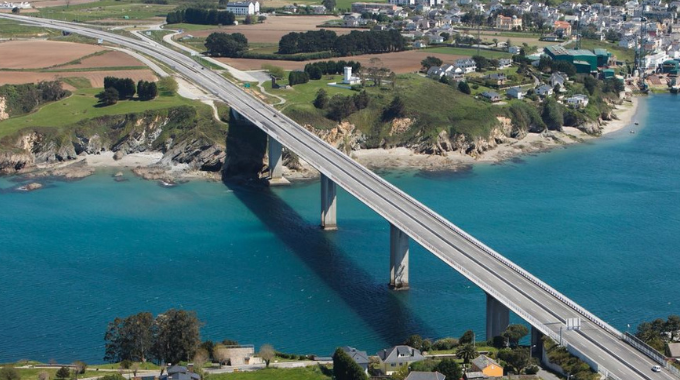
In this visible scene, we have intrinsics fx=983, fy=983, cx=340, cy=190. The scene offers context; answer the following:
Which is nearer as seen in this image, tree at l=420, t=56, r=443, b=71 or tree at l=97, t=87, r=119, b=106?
tree at l=97, t=87, r=119, b=106

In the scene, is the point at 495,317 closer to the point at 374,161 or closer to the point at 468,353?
the point at 468,353

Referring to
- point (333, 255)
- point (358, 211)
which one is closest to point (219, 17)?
point (358, 211)

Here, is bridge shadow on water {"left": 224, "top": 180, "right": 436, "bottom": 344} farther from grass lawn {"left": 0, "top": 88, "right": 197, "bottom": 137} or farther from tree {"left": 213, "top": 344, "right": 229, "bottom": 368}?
grass lawn {"left": 0, "top": 88, "right": 197, "bottom": 137}

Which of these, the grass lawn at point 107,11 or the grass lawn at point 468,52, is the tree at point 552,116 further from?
the grass lawn at point 107,11

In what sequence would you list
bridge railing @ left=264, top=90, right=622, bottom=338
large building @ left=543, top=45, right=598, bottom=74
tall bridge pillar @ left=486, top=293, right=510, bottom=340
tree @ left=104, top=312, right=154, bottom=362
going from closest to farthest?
bridge railing @ left=264, top=90, right=622, bottom=338
tree @ left=104, top=312, right=154, bottom=362
tall bridge pillar @ left=486, top=293, right=510, bottom=340
large building @ left=543, top=45, right=598, bottom=74

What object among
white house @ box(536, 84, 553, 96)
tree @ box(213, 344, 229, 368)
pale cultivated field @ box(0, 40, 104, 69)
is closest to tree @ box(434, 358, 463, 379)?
tree @ box(213, 344, 229, 368)

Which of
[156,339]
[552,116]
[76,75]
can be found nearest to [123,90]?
[76,75]

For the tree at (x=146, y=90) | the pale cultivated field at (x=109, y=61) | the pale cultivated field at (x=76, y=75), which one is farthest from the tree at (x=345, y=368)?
the pale cultivated field at (x=109, y=61)
